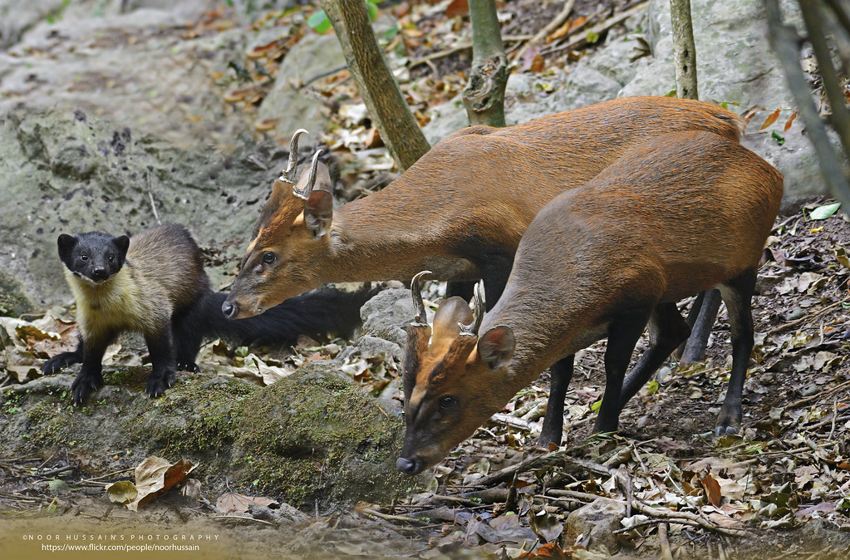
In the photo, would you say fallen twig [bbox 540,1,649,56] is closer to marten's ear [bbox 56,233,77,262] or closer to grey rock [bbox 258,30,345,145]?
grey rock [bbox 258,30,345,145]

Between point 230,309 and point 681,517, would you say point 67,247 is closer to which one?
point 230,309

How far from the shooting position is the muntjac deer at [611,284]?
4590mm

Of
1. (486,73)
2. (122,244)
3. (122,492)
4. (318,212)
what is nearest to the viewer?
(122,492)

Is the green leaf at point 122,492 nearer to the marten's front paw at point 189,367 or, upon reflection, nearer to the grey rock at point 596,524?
the marten's front paw at point 189,367

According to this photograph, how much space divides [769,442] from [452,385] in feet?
6.78

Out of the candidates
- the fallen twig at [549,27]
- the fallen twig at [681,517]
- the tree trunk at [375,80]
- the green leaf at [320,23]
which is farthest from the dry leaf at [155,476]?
the fallen twig at [549,27]

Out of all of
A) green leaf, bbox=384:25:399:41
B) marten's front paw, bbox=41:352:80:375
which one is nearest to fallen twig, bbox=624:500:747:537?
marten's front paw, bbox=41:352:80:375

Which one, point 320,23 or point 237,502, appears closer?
point 237,502

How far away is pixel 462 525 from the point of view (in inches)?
183

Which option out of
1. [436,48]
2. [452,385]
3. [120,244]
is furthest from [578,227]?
[436,48]

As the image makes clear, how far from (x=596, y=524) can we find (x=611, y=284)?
130 cm

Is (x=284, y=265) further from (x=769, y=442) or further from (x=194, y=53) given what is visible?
(x=194, y=53)

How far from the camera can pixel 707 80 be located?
8.57 meters

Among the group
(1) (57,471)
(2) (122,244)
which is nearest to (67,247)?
(2) (122,244)
